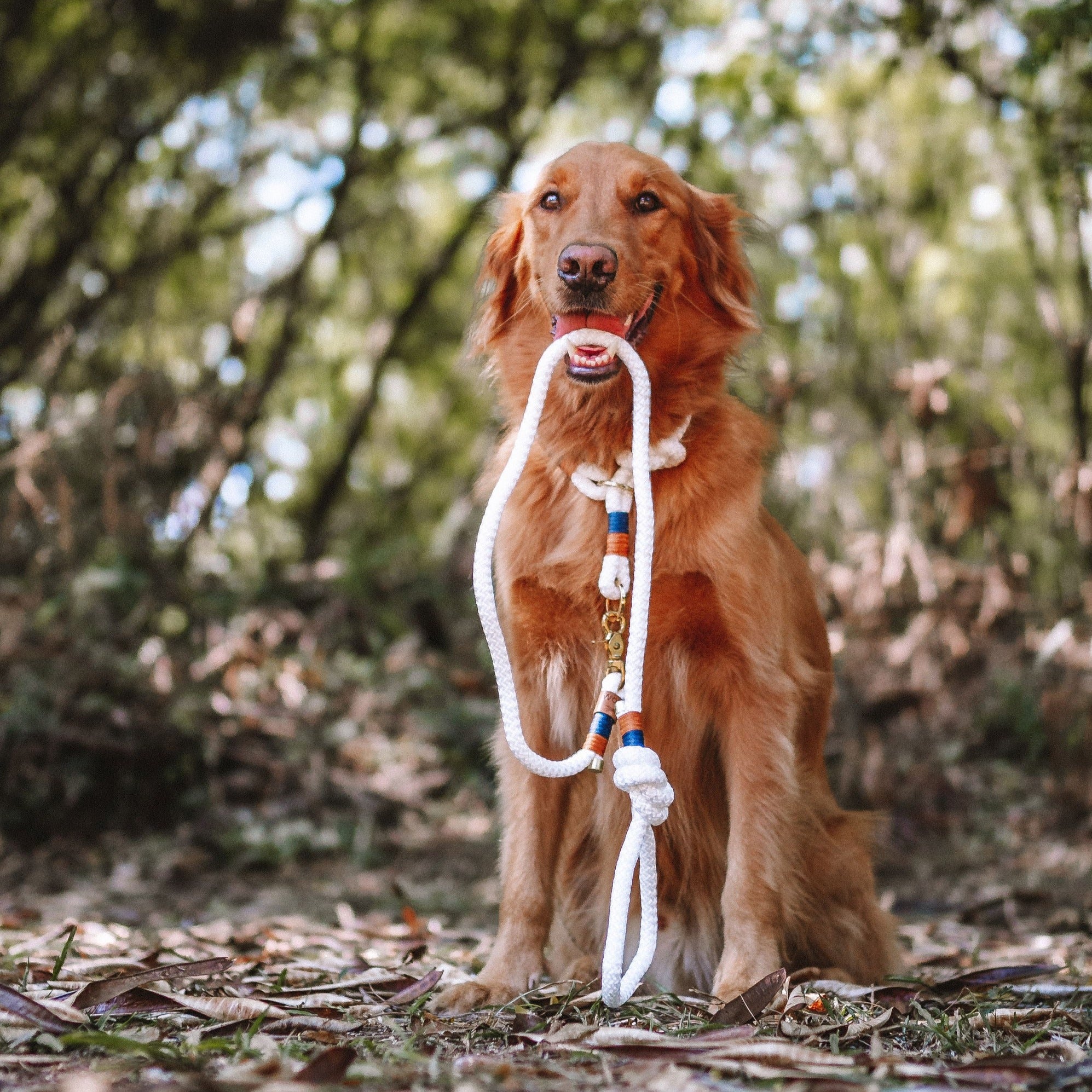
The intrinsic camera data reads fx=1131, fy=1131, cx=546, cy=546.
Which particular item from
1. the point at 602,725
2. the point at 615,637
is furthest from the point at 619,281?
the point at 602,725

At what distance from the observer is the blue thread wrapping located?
8.23 feet

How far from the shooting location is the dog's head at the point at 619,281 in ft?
9.32

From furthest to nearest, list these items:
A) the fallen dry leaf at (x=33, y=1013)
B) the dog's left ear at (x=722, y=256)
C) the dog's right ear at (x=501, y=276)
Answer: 1. the dog's right ear at (x=501, y=276)
2. the dog's left ear at (x=722, y=256)
3. the fallen dry leaf at (x=33, y=1013)

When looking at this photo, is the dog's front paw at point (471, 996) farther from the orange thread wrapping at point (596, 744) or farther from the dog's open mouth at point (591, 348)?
the dog's open mouth at point (591, 348)

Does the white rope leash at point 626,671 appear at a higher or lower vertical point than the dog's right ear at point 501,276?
lower

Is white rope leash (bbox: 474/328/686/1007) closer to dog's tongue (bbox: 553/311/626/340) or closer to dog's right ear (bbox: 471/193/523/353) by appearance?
dog's tongue (bbox: 553/311/626/340)

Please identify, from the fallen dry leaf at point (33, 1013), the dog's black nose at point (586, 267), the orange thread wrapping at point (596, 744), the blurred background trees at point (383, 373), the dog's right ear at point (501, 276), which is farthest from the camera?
the blurred background trees at point (383, 373)

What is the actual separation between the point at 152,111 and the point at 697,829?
8.13 metres

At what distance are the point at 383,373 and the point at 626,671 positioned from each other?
9739mm

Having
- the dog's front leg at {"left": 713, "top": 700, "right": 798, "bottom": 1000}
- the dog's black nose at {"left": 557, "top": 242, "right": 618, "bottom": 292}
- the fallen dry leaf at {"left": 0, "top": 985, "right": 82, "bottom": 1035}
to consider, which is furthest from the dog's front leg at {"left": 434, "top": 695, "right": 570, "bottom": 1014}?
the dog's black nose at {"left": 557, "top": 242, "right": 618, "bottom": 292}

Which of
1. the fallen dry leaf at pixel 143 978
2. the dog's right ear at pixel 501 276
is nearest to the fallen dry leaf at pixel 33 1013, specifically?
the fallen dry leaf at pixel 143 978

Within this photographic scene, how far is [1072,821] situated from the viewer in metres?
5.55

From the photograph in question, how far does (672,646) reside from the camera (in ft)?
9.50

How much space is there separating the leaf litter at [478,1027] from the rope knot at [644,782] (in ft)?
1.39
